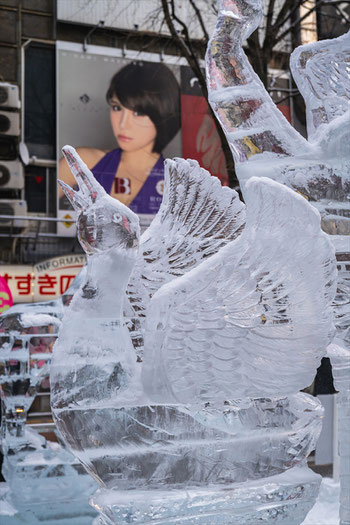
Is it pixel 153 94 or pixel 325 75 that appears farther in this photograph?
pixel 153 94

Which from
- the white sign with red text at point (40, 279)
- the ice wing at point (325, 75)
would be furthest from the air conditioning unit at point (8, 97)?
the ice wing at point (325, 75)

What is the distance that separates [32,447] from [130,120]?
5879 mm

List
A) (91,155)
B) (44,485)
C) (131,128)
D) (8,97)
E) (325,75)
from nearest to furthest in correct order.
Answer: (325,75) → (44,485) → (8,97) → (91,155) → (131,128)

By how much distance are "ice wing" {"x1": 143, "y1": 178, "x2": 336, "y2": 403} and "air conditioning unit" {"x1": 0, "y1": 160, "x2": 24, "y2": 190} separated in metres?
5.98

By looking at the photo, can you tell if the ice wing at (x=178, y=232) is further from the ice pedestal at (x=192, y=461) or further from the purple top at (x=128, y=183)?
the purple top at (x=128, y=183)

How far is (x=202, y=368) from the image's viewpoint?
4.60ft

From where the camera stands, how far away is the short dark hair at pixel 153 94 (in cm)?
793

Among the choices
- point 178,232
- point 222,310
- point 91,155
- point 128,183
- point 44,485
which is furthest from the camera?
point 128,183

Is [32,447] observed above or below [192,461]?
below

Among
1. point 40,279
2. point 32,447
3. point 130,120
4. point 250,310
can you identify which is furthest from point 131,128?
point 250,310

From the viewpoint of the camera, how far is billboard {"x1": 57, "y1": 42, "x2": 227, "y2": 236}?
25.1ft

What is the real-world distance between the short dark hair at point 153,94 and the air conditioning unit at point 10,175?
147cm

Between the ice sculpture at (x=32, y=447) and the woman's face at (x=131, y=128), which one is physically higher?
the woman's face at (x=131, y=128)

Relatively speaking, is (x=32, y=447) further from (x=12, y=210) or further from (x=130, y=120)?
(x=130, y=120)
